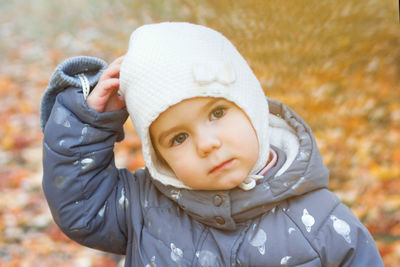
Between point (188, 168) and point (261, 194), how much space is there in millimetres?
230

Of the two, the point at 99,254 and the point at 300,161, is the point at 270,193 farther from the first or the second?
the point at 99,254

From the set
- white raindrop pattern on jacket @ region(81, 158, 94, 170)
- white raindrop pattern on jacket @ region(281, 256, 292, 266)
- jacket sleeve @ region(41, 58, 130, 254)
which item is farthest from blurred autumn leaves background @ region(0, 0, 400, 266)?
white raindrop pattern on jacket @ region(281, 256, 292, 266)

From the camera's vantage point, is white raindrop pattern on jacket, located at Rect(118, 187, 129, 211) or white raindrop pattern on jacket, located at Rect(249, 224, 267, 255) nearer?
white raindrop pattern on jacket, located at Rect(249, 224, 267, 255)

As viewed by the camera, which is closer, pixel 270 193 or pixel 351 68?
pixel 270 193

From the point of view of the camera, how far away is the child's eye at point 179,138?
1.41 metres

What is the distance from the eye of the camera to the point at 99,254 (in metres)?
2.63

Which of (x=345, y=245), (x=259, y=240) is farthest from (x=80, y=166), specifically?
(x=345, y=245)

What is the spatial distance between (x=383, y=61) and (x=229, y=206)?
9.65 ft

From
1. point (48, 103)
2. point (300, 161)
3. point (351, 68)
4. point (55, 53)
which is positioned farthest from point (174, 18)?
point (300, 161)

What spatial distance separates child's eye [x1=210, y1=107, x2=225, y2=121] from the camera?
141cm

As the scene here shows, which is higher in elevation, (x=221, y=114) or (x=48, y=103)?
(x=221, y=114)

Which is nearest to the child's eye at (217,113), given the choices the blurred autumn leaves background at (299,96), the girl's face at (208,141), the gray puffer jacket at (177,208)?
the girl's face at (208,141)

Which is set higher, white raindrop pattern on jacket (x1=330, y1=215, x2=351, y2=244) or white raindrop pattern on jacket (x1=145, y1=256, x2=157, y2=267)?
white raindrop pattern on jacket (x1=330, y1=215, x2=351, y2=244)

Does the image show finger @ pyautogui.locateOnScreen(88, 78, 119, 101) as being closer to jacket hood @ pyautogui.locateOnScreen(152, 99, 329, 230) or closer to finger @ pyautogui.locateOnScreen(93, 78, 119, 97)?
finger @ pyautogui.locateOnScreen(93, 78, 119, 97)
